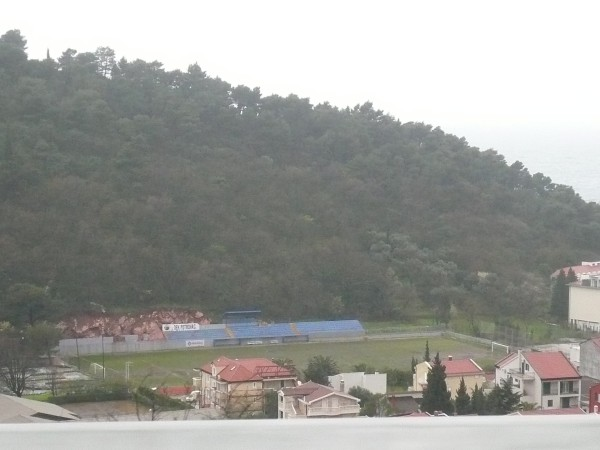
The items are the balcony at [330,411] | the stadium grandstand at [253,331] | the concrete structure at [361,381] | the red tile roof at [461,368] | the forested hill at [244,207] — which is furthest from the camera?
the forested hill at [244,207]

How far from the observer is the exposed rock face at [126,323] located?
6.15m

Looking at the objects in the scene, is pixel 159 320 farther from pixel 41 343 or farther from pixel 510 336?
pixel 510 336

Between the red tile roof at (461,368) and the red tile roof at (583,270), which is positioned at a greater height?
the red tile roof at (583,270)

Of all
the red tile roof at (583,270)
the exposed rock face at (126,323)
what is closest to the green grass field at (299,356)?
the exposed rock face at (126,323)

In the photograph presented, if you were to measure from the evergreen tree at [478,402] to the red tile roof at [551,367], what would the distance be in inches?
17.8

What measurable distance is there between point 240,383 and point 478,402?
138 centimetres

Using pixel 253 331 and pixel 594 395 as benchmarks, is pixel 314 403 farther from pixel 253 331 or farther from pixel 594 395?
pixel 253 331

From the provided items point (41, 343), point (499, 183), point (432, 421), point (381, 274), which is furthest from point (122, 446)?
point (499, 183)

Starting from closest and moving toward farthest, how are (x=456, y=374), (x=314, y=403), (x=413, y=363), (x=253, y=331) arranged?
(x=314, y=403)
(x=456, y=374)
(x=413, y=363)
(x=253, y=331)

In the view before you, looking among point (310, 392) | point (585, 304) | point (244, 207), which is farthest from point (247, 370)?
point (244, 207)

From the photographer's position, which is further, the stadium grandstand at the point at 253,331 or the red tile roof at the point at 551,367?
the stadium grandstand at the point at 253,331

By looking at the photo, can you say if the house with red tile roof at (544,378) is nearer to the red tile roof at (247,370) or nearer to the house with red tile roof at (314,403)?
the house with red tile roof at (314,403)

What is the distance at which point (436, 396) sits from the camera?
386cm

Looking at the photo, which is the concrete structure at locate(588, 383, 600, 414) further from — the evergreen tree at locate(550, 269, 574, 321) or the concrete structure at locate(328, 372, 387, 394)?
the evergreen tree at locate(550, 269, 574, 321)
